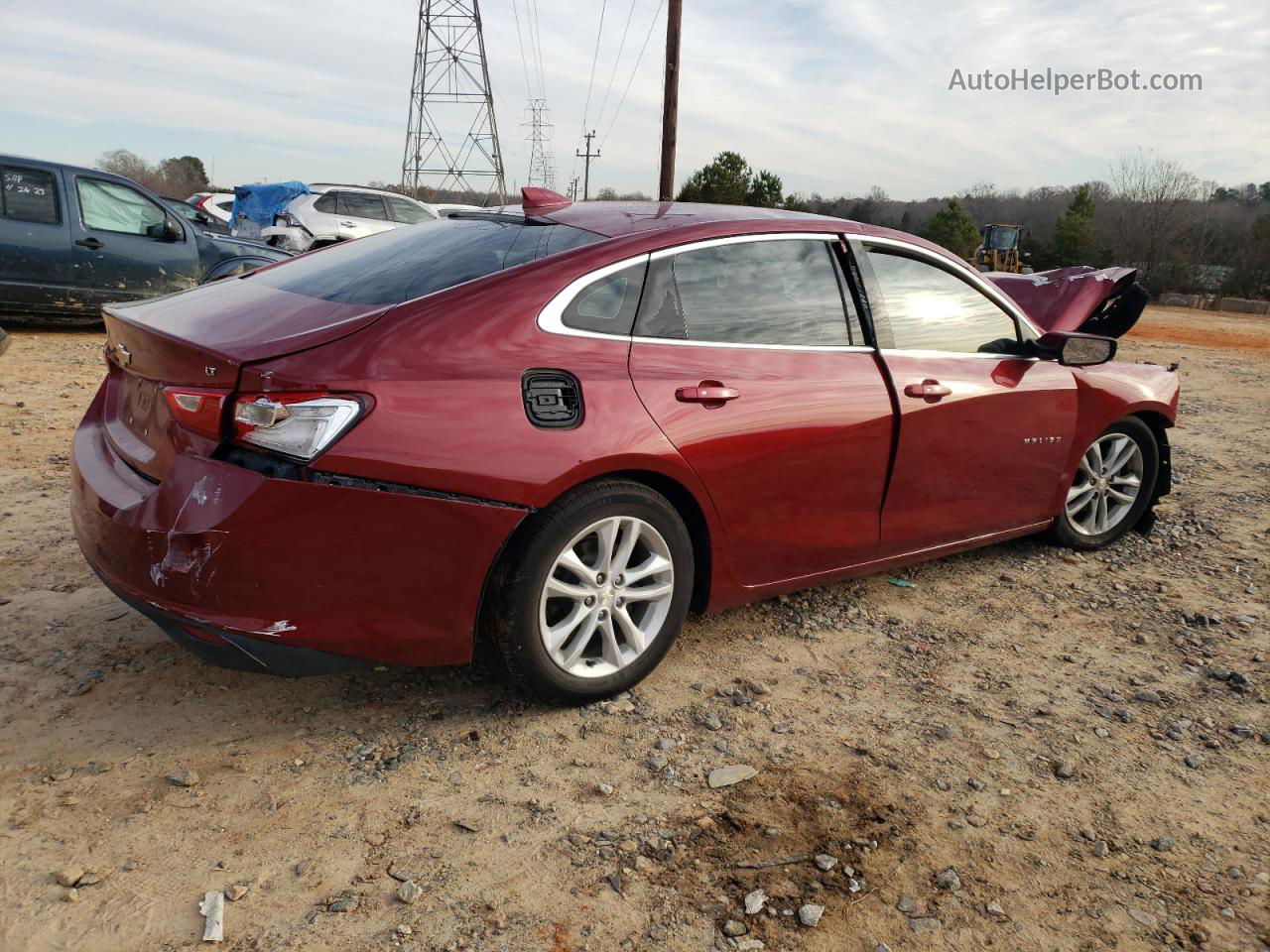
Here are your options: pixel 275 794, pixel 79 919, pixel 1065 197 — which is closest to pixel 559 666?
pixel 275 794

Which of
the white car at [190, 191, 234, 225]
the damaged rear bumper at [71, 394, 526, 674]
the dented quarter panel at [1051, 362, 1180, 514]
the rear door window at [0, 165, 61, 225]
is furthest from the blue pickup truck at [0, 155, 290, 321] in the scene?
the white car at [190, 191, 234, 225]

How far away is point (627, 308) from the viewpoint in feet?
9.86

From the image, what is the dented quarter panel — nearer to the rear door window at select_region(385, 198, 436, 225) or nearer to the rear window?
the rear window

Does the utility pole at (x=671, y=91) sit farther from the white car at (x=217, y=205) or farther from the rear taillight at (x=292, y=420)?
the rear taillight at (x=292, y=420)

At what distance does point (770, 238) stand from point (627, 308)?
764 mm

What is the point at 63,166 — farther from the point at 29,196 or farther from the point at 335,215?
the point at 335,215

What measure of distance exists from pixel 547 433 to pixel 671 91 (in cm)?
1972

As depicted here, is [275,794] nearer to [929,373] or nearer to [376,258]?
[376,258]

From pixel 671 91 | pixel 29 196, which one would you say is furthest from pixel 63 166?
pixel 671 91

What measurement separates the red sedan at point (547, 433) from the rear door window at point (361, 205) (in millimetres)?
13807

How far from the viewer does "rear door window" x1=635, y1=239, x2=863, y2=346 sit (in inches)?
122

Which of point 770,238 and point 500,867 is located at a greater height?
point 770,238

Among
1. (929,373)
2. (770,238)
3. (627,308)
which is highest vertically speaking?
(770,238)

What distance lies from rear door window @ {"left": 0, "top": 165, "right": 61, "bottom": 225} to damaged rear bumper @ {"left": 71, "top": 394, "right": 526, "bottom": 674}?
8127mm
